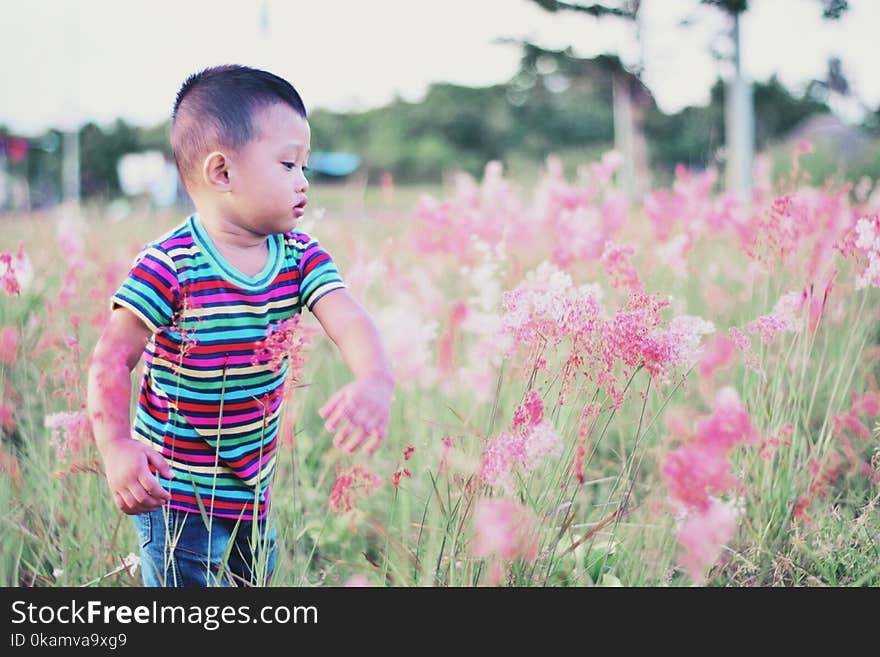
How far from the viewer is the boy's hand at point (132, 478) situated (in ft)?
3.50

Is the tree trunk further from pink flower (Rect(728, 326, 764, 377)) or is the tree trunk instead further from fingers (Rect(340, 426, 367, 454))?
fingers (Rect(340, 426, 367, 454))

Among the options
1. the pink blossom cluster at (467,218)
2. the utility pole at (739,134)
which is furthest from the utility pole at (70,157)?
the utility pole at (739,134)

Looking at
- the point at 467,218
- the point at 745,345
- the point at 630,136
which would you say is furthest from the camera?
the point at 630,136

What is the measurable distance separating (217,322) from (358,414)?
317 mm

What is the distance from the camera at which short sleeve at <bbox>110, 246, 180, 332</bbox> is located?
1.15 meters

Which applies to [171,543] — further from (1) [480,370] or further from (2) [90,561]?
(1) [480,370]

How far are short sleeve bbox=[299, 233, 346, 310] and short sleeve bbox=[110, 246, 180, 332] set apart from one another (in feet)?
0.61

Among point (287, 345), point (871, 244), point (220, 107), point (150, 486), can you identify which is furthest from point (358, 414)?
point (871, 244)

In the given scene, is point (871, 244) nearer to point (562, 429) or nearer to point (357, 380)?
point (562, 429)

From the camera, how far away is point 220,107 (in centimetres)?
119

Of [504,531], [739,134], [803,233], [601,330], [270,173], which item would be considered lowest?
[504,531]

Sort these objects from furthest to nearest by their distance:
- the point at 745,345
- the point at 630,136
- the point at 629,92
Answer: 1. the point at 630,136
2. the point at 629,92
3. the point at 745,345

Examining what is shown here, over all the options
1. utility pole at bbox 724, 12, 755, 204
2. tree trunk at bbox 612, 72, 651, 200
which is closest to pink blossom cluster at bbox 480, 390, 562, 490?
utility pole at bbox 724, 12, 755, 204
